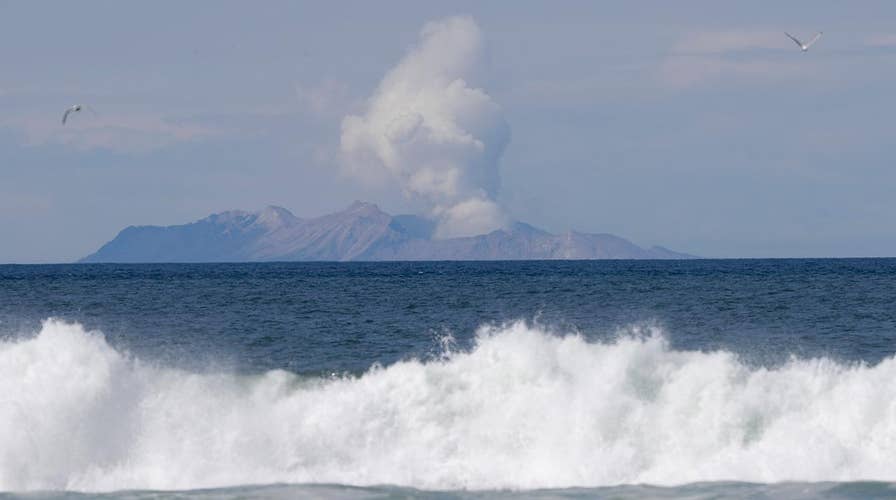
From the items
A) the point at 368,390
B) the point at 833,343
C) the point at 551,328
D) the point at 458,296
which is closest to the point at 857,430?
the point at 368,390

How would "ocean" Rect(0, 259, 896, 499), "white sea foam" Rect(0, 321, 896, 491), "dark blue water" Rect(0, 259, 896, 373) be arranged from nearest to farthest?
Result: "ocean" Rect(0, 259, 896, 499), "white sea foam" Rect(0, 321, 896, 491), "dark blue water" Rect(0, 259, 896, 373)

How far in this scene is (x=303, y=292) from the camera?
92125 mm

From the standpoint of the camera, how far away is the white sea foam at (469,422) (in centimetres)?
2334

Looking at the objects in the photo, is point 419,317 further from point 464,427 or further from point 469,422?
point 464,427

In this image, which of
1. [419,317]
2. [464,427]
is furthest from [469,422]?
[419,317]

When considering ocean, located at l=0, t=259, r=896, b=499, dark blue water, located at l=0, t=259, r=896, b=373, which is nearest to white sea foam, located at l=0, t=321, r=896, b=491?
ocean, located at l=0, t=259, r=896, b=499

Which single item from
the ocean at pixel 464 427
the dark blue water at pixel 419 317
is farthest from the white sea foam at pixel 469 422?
the dark blue water at pixel 419 317

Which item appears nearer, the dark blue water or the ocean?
the ocean

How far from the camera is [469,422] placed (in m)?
25.6

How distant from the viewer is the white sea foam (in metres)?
23.3

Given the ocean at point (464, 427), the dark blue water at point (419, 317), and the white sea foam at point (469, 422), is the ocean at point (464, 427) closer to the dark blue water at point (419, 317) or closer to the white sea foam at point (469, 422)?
the white sea foam at point (469, 422)

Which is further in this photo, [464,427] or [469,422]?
[469,422]

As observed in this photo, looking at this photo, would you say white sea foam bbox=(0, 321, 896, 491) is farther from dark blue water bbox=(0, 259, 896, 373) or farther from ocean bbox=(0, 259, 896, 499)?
dark blue water bbox=(0, 259, 896, 373)

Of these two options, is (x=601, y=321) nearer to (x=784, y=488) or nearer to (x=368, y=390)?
(x=368, y=390)
